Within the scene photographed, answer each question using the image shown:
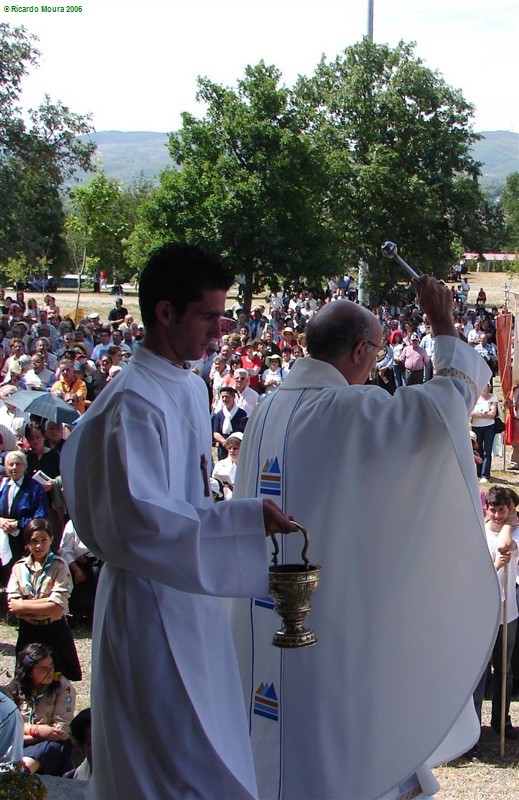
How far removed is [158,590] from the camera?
238 centimetres

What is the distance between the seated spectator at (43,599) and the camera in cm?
620

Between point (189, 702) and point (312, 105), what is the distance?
46.6m

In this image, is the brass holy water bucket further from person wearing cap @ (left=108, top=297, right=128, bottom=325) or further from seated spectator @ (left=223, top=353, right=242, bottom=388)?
person wearing cap @ (left=108, top=297, right=128, bottom=325)

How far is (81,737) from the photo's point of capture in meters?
4.61

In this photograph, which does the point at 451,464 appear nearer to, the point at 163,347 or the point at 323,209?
the point at 163,347

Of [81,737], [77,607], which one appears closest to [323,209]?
[77,607]

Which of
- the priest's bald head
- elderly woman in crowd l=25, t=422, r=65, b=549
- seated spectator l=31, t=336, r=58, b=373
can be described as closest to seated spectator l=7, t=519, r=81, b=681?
elderly woman in crowd l=25, t=422, r=65, b=549

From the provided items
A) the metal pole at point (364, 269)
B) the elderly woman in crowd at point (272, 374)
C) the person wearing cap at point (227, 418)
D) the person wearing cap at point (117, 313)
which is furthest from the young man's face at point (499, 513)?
the metal pole at point (364, 269)

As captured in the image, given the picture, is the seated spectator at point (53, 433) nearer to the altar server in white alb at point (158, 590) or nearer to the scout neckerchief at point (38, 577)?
the scout neckerchief at point (38, 577)

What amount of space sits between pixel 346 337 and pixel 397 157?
4149cm

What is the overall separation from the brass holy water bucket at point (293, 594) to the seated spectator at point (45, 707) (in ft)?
9.42

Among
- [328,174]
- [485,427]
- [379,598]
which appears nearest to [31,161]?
[485,427]

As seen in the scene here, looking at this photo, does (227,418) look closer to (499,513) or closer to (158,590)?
(499,513)

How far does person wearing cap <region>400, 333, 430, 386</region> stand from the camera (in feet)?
60.4
